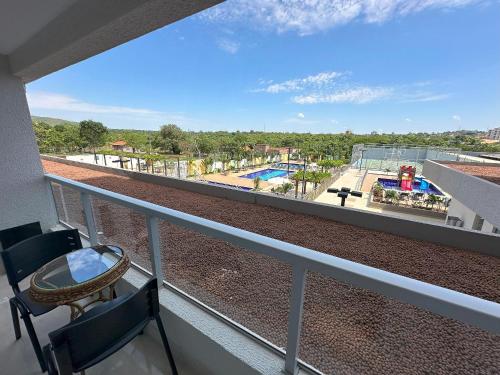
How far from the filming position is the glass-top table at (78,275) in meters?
1.35

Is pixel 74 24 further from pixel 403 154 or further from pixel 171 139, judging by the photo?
Answer: pixel 171 139

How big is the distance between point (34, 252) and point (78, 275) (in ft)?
1.76

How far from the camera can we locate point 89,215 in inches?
90.8

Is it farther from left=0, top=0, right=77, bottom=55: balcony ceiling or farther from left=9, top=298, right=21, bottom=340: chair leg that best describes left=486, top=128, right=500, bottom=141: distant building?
left=9, top=298, right=21, bottom=340: chair leg

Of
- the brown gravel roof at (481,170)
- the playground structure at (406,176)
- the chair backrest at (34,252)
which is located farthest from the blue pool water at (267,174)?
the chair backrest at (34,252)

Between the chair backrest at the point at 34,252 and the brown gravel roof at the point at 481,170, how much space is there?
961 centimetres

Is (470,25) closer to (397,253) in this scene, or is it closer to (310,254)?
(397,253)

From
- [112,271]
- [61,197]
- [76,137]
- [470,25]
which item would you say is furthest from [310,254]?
[76,137]

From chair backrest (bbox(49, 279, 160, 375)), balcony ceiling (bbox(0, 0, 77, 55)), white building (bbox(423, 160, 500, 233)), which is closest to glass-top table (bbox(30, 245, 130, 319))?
chair backrest (bbox(49, 279, 160, 375))

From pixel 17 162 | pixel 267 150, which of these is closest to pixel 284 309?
pixel 17 162

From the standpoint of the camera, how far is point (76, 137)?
28734mm

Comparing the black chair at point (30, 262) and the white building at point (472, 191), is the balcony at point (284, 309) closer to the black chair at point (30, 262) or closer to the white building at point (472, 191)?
the black chair at point (30, 262)

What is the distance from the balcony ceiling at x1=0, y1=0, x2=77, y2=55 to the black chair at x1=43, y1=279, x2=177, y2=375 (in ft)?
7.18

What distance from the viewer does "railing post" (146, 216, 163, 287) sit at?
1.60 meters
